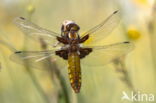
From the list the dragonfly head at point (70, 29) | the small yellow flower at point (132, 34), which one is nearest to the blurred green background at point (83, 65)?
the small yellow flower at point (132, 34)

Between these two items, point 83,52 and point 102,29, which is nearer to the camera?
point 83,52

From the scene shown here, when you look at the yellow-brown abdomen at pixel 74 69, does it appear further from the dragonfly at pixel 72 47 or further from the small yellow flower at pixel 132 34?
the small yellow flower at pixel 132 34

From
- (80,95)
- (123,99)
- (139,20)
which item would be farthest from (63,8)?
(80,95)

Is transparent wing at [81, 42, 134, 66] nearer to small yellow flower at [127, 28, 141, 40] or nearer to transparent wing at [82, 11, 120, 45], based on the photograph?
transparent wing at [82, 11, 120, 45]

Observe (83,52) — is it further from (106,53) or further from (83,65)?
(83,65)

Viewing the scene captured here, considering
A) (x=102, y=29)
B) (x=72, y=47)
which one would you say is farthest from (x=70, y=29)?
(x=102, y=29)
